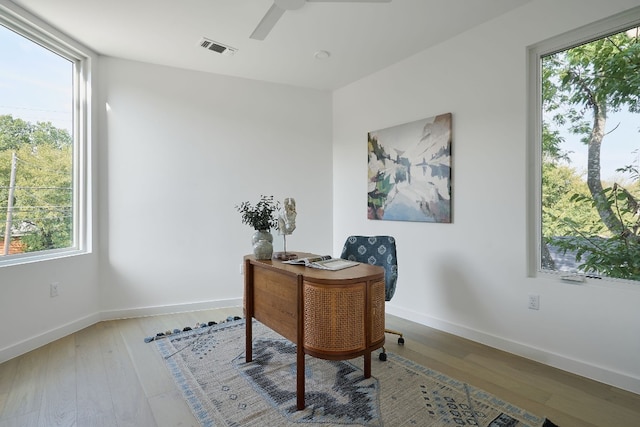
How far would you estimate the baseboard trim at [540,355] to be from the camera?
84.5 inches

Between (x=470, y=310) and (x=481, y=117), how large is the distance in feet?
5.52

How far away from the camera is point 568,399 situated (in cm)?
202

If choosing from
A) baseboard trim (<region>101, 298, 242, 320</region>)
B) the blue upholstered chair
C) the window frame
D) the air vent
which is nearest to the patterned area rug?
the blue upholstered chair

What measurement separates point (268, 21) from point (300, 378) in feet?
8.23

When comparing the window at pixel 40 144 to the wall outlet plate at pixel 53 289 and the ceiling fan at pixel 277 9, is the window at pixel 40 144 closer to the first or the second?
the wall outlet plate at pixel 53 289

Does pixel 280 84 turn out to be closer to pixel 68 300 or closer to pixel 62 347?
pixel 68 300

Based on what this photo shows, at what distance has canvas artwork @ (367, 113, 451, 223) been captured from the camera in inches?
124

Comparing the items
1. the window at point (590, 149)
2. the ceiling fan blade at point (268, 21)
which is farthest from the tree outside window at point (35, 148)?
the window at point (590, 149)

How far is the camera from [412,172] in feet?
11.2

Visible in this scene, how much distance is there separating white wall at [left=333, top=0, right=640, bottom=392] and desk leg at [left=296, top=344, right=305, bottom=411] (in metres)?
1.75

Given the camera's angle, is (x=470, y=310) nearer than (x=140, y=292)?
Yes

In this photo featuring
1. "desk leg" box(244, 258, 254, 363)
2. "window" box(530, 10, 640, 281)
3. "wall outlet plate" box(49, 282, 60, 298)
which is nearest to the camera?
"window" box(530, 10, 640, 281)

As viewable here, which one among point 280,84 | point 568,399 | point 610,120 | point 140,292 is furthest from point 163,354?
point 610,120

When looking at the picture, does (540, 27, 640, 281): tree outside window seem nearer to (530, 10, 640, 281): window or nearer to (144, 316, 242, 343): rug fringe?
(530, 10, 640, 281): window
